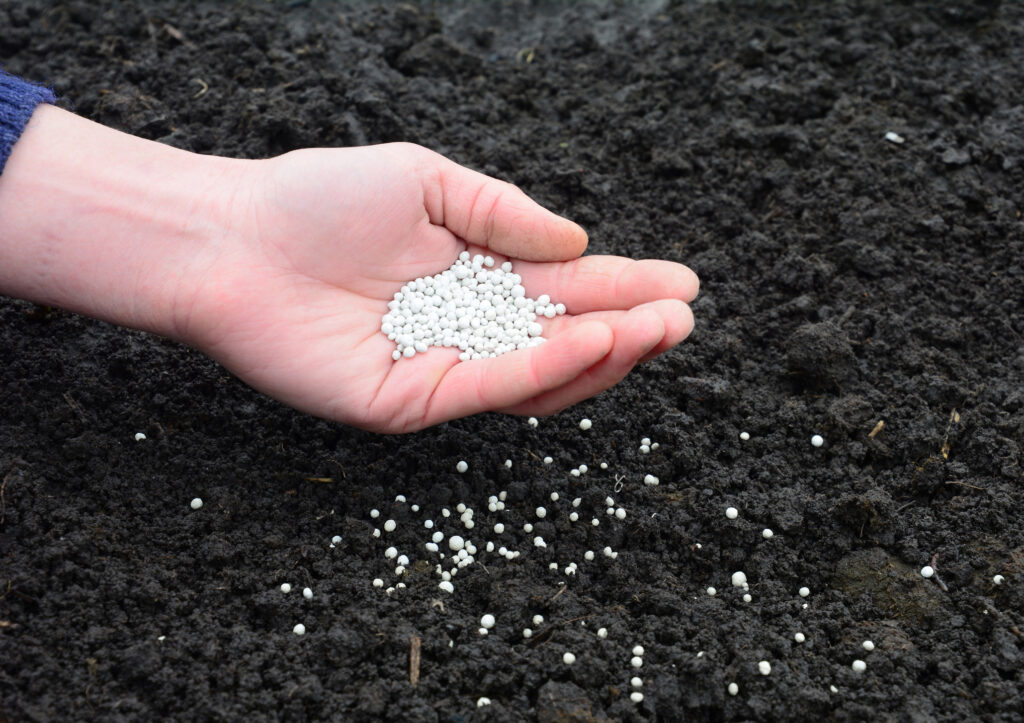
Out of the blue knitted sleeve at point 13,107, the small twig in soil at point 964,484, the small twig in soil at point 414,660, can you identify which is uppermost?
the blue knitted sleeve at point 13,107

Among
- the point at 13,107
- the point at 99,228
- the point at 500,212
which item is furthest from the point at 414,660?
the point at 13,107

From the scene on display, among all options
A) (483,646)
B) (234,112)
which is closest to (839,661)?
(483,646)

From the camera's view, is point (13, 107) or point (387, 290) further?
point (387, 290)

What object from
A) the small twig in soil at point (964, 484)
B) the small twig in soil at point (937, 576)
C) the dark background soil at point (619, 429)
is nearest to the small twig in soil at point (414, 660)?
the dark background soil at point (619, 429)

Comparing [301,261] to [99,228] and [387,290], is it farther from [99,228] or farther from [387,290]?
[99,228]

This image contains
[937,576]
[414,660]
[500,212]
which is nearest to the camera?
[414,660]

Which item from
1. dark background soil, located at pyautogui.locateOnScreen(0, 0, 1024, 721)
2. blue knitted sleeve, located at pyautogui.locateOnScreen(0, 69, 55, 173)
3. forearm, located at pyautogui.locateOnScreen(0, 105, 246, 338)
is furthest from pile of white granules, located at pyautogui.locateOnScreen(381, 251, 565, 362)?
blue knitted sleeve, located at pyautogui.locateOnScreen(0, 69, 55, 173)

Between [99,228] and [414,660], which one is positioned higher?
[99,228]

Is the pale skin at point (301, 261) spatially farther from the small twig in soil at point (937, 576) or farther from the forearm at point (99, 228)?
the small twig in soil at point (937, 576)
